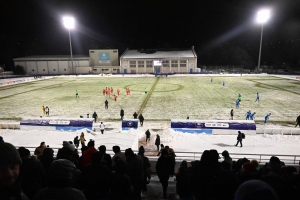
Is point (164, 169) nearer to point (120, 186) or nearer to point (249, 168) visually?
point (120, 186)

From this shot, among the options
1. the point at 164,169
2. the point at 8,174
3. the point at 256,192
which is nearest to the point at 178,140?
the point at 164,169

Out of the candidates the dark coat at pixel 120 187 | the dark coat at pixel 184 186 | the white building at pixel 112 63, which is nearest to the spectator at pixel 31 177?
the dark coat at pixel 120 187

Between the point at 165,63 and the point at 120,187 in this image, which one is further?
the point at 165,63

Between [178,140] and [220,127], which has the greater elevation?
[220,127]

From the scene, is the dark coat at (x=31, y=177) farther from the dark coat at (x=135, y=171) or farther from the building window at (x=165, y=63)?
the building window at (x=165, y=63)

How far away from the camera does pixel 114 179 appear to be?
12.6 feet

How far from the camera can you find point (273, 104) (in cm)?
2570

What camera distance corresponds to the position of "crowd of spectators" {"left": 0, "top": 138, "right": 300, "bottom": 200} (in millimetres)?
2107

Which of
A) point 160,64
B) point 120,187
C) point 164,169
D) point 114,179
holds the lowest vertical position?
point 164,169

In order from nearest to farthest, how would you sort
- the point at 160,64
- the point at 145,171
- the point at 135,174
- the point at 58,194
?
the point at 58,194 < the point at 135,174 < the point at 145,171 < the point at 160,64

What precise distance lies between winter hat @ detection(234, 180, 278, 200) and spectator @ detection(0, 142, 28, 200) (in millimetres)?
2132

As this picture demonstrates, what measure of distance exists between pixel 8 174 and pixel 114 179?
205 centimetres

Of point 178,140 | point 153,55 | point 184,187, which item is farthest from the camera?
point 153,55

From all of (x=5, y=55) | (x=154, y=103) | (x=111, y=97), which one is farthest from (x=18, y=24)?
(x=154, y=103)
